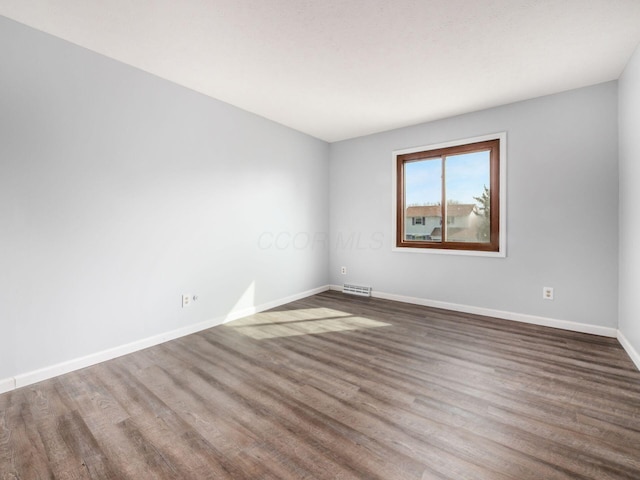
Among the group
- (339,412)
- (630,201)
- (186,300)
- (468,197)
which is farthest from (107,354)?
(630,201)

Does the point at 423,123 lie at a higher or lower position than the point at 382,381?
higher

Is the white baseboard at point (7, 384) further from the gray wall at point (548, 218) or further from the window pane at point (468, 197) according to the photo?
the window pane at point (468, 197)

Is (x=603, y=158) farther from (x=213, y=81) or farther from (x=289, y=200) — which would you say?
(x=213, y=81)

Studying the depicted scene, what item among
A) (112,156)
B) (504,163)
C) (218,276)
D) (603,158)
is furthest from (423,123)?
(112,156)

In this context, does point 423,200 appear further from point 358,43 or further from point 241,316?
point 241,316

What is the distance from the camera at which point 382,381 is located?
212cm

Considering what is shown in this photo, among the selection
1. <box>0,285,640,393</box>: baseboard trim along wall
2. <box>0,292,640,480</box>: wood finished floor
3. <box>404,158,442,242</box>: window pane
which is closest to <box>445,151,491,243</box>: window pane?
<box>404,158,442,242</box>: window pane

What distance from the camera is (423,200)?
4168 millimetres

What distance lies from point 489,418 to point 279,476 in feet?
4.11

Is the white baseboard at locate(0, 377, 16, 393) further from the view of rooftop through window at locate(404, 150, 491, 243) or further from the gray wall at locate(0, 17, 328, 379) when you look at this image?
the view of rooftop through window at locate(404, 150, 491, 243)

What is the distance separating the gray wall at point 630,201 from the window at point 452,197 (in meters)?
0.99

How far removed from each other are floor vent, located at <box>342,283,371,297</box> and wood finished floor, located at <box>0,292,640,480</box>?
66.6 inches

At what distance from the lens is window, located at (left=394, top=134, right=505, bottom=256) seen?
139 inches

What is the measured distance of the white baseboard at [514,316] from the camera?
9.68 ft
